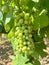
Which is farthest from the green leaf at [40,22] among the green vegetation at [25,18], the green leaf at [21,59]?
the green leaf at [21,59]

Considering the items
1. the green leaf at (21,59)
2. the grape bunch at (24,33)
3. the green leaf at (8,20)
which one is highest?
the green leaf at (8,20)

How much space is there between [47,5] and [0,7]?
20cm

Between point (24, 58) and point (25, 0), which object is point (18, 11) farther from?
point (24, 58)

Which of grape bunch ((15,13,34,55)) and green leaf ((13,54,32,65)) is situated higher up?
grape bunch ((15,13,34,55))

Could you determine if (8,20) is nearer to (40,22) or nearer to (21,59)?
(40,22)

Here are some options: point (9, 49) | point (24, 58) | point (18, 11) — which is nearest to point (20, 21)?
point (18, 11)

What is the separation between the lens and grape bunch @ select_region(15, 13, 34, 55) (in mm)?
837

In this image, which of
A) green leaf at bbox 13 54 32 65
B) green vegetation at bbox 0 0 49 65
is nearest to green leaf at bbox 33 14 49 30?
green vegetation at bbox 0 0 49 65

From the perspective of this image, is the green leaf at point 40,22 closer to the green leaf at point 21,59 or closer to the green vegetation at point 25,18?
the green vegetation at point 25,18

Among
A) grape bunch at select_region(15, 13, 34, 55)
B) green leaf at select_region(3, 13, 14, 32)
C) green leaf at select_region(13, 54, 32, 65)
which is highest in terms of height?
green leaf at select_region(3, 13, 14, 32)

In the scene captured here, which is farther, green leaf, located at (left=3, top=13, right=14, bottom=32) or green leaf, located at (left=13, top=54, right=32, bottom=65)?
green leaf, located at (left=13, top=54, right=32, bottom=65)

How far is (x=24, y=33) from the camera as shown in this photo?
0.85 meters

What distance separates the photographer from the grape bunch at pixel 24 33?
84cm

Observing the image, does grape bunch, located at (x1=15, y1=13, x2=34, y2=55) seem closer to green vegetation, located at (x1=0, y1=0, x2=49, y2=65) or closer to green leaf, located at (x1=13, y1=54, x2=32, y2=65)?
green vegetation, located at (x1=0, y1=0, x2=49, y2=65)
